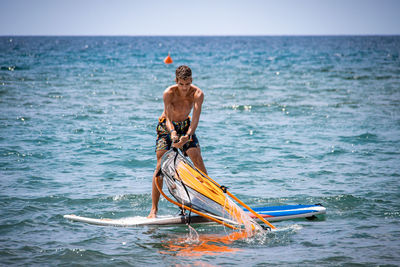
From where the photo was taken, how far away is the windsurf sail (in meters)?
6.25

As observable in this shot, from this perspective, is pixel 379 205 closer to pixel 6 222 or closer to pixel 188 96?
pixel 188 96

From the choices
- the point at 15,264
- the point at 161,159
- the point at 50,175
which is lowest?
the point at 15,264

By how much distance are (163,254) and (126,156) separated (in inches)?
204

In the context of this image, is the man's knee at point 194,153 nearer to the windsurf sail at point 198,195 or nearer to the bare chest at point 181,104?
the windsurf sail at point 198,195

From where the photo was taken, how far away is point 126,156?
10.6 meters

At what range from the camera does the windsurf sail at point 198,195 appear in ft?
20.5

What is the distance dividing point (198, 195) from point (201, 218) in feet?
1.78

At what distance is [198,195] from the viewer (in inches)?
247

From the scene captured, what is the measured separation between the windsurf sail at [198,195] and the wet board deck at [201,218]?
399 mm

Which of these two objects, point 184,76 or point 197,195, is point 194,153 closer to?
point 197,195

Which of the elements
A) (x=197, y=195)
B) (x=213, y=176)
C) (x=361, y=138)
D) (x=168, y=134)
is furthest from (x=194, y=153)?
(x=361, y=138)

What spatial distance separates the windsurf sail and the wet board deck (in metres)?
0.40

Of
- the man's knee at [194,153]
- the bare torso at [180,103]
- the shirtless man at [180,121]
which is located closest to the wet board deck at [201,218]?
the shirtless man at [180,121]

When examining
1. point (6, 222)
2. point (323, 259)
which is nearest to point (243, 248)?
point (323, 259)
